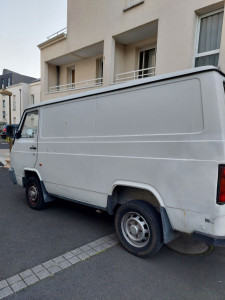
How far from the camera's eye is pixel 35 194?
463 centimetres

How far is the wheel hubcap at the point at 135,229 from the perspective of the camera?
2838mm

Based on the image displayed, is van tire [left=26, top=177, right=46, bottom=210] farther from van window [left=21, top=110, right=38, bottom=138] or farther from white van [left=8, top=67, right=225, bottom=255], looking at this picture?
van window [left=21, top=110, right=38, bottom=138]

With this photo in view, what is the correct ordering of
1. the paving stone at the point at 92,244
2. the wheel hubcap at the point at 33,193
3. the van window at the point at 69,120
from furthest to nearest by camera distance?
1. the wheel hubcap at the point at 33,193
2. the van window at the point at 69,120
3. the paving stone at the point at 92,244

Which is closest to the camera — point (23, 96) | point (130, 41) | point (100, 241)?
point (100, 241)

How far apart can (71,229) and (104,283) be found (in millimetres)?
1532

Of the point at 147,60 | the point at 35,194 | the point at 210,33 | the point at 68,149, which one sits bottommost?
the point at 35,194

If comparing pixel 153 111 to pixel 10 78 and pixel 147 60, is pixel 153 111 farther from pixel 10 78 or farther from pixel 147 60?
pixel 10 78

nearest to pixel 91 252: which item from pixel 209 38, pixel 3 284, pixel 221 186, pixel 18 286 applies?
pixel 18 286

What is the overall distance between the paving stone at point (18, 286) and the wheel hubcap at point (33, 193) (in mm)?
2416

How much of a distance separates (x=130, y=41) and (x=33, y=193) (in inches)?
279

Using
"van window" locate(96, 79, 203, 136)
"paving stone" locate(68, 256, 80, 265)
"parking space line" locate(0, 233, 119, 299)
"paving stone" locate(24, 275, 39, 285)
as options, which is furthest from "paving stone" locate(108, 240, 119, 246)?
"van window" locate(96, 79, 203, 136)

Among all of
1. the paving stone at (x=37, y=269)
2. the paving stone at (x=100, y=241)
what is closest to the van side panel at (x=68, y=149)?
the paving stone at (x=100, y=241)

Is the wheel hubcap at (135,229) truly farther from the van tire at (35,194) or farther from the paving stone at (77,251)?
the van tire at (35,194)

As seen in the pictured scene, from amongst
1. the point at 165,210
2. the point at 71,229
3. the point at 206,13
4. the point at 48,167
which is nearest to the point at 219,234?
the point at 165,210
